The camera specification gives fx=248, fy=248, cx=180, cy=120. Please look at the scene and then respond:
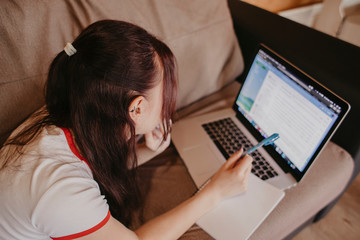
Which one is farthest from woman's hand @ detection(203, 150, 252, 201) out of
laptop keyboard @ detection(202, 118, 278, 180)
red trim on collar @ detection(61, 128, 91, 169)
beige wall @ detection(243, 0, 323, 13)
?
beige wall @ detection(243, 0, 323, 13)

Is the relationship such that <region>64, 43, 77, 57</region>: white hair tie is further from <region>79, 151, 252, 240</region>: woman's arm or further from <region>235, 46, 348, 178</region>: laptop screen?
<region>235, 46, 348, 178</region>: laptop screen

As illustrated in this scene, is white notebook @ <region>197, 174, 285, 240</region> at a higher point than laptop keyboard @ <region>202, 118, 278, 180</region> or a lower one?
lower

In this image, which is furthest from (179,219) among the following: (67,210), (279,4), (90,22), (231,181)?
(279,4)

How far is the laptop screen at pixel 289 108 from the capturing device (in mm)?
631

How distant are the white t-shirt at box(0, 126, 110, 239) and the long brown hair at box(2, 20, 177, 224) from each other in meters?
0.06

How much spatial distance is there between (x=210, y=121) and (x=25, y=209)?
0.67 meters

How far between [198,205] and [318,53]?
70 centimetres

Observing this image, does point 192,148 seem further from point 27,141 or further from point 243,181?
point 27,141

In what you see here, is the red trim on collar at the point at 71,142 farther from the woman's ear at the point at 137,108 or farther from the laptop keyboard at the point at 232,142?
the laptop keyboard at the point at 232,142

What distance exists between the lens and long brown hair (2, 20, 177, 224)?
1.74ft

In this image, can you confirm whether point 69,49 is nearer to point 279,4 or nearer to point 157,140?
point 157,140

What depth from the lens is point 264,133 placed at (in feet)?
2.73

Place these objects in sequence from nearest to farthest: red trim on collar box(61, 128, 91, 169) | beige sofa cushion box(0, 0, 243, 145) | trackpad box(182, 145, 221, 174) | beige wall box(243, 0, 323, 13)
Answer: red trim on collar box(61, 128, 91, 169) < beige sofa cushion box(0, 0, 243, 145) < trackpad box(182, 145, 221, 174) < beige wall box(243, 0, 323, 13)

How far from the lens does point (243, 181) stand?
68 centimetres
